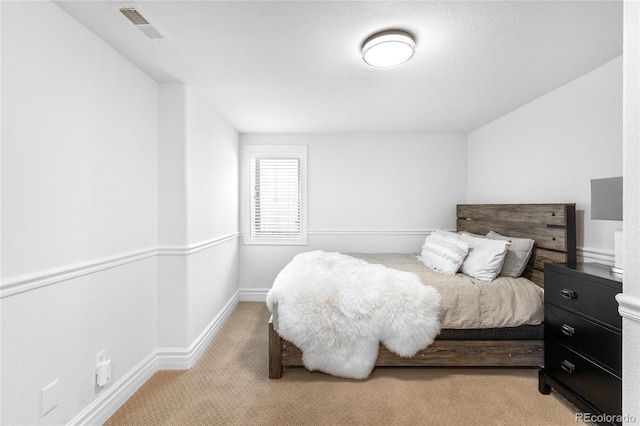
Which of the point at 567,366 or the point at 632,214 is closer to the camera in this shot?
the point at 632,214

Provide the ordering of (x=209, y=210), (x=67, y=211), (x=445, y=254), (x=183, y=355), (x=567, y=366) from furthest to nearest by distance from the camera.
Answer: 1. (x=209, y=210)
2. (x=445, y=254)
3. (x=183, y=355)
4. (x=567, y=366)
5. (x=67, y=211)

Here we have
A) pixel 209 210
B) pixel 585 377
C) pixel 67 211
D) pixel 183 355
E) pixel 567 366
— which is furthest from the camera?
pixel 209 210

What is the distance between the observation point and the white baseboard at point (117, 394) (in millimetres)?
1651

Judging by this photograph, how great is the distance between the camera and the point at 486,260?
244 centimetres

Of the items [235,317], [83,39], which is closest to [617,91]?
[83,39]

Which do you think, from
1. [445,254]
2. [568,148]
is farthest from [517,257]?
[568,148]

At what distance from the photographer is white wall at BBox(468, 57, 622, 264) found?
2.07 metres

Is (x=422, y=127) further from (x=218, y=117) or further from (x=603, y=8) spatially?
(x=218, y=117)

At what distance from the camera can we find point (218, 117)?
3.13 meters

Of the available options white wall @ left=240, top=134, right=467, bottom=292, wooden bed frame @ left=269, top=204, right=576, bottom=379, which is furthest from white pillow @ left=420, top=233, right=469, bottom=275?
white wall @ left=240, top=134, right=467, bottom=292

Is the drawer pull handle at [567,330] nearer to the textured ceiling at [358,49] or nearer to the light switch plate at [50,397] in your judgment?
the textured ceiling at [358,49]

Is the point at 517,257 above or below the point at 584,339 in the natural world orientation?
above

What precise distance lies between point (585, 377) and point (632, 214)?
4.61 ft

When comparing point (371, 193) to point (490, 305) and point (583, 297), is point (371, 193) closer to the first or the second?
point (490, 305)
